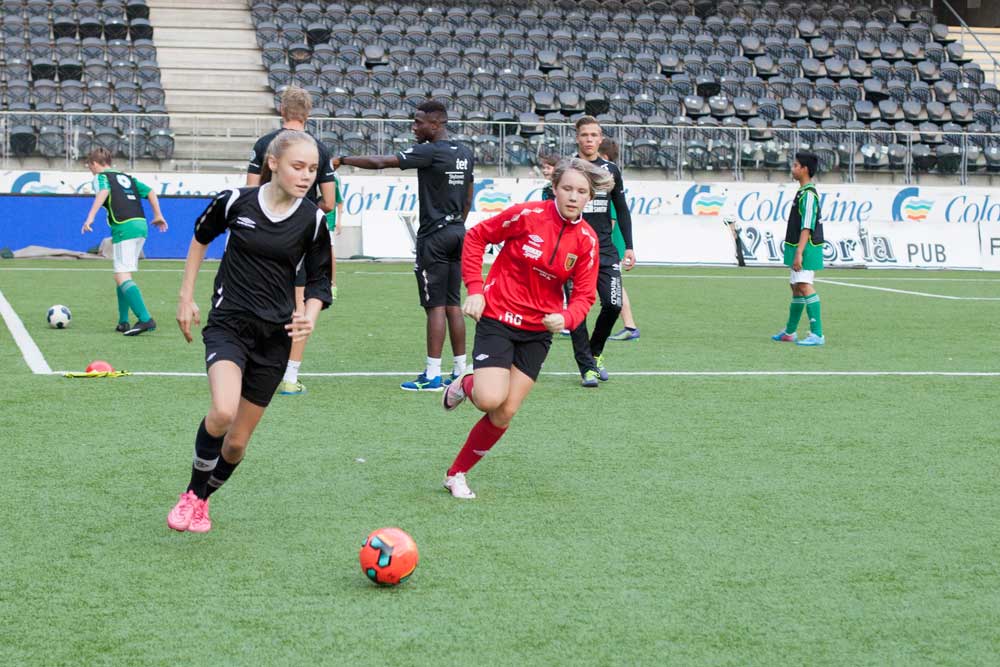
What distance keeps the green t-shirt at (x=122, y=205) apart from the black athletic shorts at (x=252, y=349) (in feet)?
24.0

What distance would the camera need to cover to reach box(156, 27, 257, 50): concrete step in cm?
2962

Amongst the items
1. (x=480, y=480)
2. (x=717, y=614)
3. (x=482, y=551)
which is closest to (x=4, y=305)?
(x=480, y=480)

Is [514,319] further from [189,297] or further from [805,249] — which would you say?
[805,249]

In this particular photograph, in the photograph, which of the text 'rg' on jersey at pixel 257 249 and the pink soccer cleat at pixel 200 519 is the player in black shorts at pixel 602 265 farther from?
the pink soccer cleat at pixel 200 519

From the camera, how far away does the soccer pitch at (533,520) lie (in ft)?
13.2

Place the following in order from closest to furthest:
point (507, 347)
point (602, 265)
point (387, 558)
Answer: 1. point (387, 558)
2. point (507, 347)
3. point (602, 265)

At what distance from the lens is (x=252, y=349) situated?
5.08m

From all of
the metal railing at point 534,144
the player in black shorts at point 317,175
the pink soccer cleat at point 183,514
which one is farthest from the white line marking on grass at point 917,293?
the pink soccer cleat at point 183,514

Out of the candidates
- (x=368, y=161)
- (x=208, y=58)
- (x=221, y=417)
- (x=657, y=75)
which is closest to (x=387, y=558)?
(x=221, y=417)

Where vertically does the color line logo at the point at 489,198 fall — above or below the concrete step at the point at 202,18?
below

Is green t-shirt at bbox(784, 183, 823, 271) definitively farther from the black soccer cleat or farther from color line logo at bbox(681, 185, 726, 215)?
color line logo at bbox(681, 185, 726, 215)

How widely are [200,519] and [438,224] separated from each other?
4.22 metres

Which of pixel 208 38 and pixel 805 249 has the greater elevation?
pixel 208 38

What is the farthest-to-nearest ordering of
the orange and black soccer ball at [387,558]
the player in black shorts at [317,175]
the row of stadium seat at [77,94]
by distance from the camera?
the row of stadium seat at [77,94]
the player in black shorts at [317,175]
the orange and black soccer ball at [387,558]
